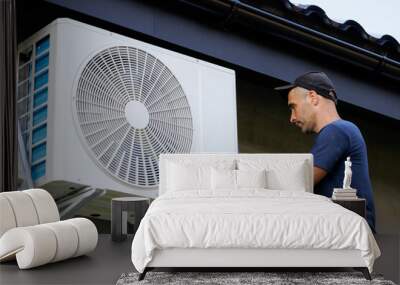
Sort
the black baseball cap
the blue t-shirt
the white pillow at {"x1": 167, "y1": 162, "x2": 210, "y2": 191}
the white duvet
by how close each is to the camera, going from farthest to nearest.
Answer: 1. the black baseball cap
2. the blue t-shirt
3. the white pillow at {"x1": 167, "y1": 162, "x2": 210, "y2": 191}
4. the white duvet

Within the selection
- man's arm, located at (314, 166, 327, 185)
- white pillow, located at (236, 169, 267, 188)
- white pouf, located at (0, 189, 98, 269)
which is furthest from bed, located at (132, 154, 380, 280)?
man's arm, located at (314, 166, 327, 185)

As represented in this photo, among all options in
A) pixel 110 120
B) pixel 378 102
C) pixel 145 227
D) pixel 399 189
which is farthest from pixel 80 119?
pixel 399 189

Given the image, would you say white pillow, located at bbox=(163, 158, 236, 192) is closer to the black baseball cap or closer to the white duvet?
the black baseball cap

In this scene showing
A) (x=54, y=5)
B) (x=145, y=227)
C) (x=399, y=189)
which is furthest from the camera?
(x=399, y=189)

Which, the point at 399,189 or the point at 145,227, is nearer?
the point at 145,227

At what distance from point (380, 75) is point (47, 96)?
2601 mm

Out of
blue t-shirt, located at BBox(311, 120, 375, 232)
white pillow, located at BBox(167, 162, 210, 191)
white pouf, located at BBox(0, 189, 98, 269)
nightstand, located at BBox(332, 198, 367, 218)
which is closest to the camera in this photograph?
white pouf, located at BBox(0, 189, 98, 269)

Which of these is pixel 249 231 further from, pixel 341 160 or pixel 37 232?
pixel 341 160

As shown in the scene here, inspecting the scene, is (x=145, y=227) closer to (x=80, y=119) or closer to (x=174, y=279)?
(x=174, y=279)

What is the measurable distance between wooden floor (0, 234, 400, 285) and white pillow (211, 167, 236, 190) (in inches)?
28.4

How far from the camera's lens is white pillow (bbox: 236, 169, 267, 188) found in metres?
3.73

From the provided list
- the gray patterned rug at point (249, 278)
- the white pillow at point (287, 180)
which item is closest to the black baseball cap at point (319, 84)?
the white pillow at point (287, 180)

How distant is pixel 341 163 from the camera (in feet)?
13.4

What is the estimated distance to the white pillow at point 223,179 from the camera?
3730mm
